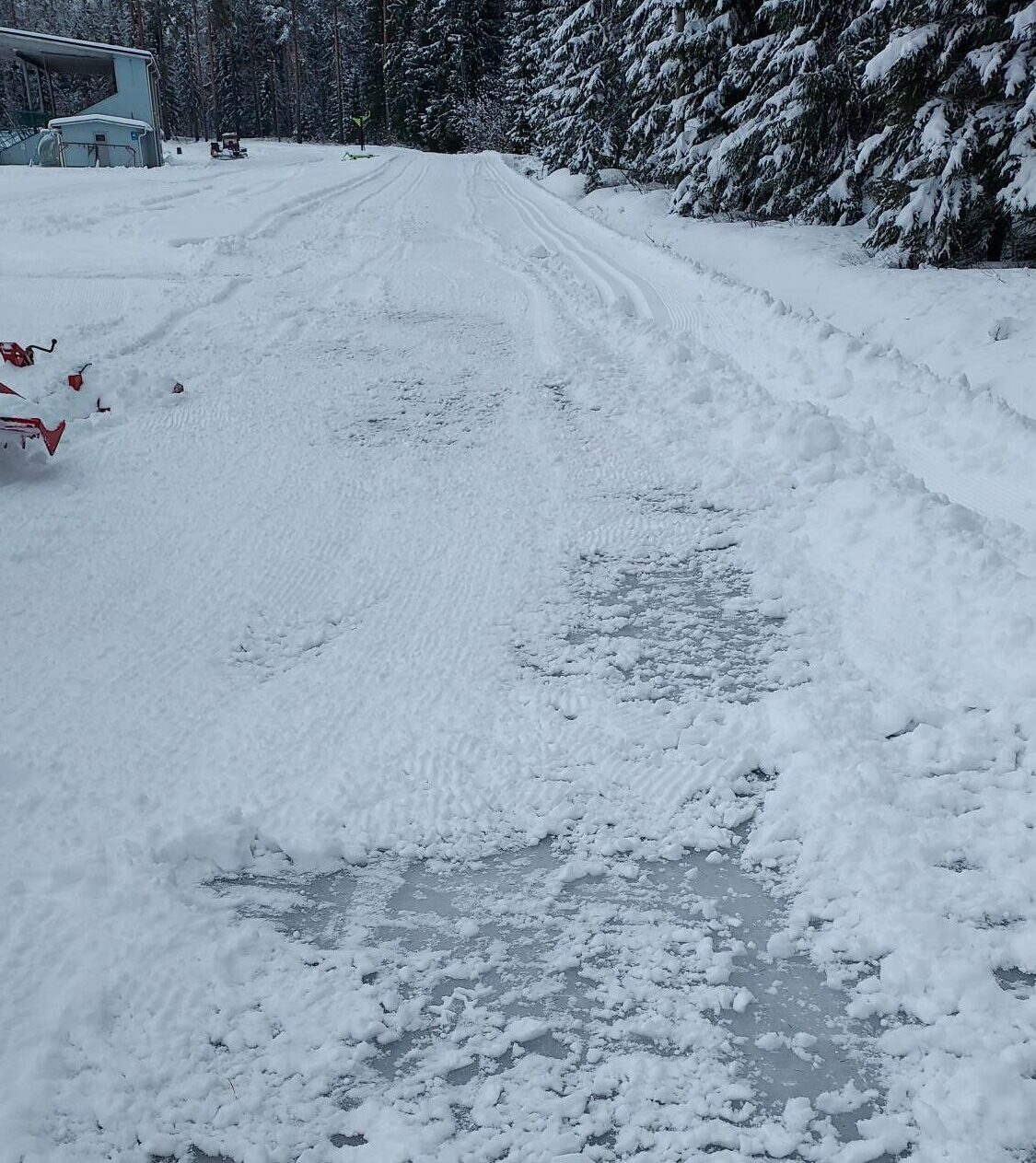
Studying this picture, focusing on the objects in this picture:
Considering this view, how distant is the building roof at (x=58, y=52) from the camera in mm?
28578

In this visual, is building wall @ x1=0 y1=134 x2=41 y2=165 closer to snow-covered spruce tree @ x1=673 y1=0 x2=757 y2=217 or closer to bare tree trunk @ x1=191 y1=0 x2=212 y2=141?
snow-covered spruce tree @ x1=673 y1=0 x2=757 y2=217

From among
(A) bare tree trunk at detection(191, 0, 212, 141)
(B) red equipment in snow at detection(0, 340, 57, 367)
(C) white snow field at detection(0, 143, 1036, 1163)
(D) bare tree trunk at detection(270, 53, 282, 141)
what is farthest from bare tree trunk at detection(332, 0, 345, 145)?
(C) white snow field at detection(0, 143, 1036, 1163)

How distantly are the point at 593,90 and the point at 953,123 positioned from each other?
Result: 1639 cm

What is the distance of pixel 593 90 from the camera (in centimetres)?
2209

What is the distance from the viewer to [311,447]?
5.65 metres

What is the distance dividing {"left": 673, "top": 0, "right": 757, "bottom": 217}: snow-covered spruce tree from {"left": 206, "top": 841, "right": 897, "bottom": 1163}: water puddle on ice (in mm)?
13114

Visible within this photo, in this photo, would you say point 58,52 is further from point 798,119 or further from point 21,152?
point 798,119

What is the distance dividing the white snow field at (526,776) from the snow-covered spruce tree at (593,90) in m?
18.4

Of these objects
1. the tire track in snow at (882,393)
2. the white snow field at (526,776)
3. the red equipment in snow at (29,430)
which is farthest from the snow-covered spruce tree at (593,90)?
the red equipment in snow at (29,430)

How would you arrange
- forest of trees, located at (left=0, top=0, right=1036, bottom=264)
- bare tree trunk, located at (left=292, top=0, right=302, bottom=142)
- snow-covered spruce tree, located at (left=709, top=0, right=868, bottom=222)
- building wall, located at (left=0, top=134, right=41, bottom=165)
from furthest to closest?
bare tree trunk, located at (left=292, top=0, right=302, bottom=142), building wall, located at (left=0, top=134, right=41, bottom=165), snow-covered spruce tree, located at (left=709, top=0, right=868, bottom=222), forest of trees, located at (left=0, top=0, right=1036, bottom=264)

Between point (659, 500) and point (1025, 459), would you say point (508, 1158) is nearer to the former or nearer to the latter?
point (659, 500)

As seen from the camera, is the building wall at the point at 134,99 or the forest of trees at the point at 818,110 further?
the building wall at the point at 134,99

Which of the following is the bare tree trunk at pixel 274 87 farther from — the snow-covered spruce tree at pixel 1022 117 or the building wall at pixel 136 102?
the snow-covered spruce tree at pixel 1022 117

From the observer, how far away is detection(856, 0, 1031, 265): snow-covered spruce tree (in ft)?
25.7
